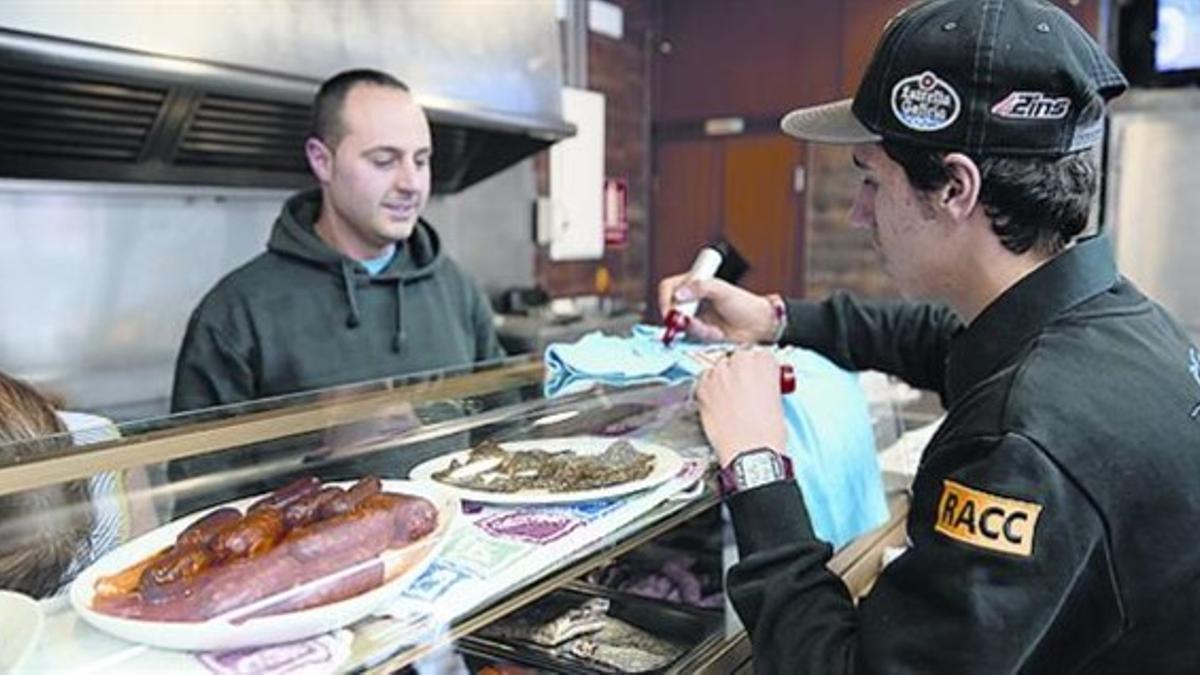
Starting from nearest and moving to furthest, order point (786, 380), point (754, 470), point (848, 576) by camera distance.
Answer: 1. point (754, 470)
2. point (786, 380)
3. point (848, 576)

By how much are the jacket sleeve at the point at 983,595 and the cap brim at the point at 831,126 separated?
366 mm

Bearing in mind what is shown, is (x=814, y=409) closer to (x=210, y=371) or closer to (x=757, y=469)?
(x=757, y=469)

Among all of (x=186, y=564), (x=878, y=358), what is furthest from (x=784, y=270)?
(x=186, y=564)

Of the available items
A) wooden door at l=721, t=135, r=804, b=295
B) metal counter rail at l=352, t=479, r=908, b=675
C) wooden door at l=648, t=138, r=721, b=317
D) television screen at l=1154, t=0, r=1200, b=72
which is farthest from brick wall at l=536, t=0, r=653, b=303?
metal counter rail at l=352, t=479, r=908, b=675

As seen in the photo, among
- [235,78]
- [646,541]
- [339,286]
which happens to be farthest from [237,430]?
[235,78]

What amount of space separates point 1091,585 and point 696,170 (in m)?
4.69

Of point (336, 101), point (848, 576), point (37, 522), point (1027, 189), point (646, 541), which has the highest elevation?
point (336, 101)

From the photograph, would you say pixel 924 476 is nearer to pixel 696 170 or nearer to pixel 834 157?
pixel 834 157

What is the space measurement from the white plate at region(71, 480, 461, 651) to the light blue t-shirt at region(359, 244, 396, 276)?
1204mm

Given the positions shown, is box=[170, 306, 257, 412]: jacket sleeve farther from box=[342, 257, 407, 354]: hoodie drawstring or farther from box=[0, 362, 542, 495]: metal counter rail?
box=[0, 362, 542, 495]: metal counter rail

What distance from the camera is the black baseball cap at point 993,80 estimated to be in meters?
0.94

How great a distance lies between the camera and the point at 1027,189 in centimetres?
97

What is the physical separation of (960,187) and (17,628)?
3.01 feet

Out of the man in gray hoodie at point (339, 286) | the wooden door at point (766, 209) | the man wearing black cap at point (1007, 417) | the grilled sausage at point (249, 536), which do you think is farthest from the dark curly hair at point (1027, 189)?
the wooden door at point (766, 209)
